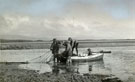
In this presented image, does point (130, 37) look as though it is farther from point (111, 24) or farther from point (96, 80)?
point (96, 80)

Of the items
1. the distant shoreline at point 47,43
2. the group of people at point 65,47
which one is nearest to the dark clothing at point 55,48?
the group of people at point 65,47

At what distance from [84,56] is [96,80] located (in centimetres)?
299

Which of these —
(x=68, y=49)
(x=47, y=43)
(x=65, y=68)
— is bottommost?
(x=65, y=68)

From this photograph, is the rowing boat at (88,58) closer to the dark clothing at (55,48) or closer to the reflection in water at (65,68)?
the reflection in water at (65,68)

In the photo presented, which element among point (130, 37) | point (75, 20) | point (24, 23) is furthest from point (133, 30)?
point (24, 23)

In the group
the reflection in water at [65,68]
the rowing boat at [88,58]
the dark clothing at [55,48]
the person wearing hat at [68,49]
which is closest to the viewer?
the reflection in water at [65,68]

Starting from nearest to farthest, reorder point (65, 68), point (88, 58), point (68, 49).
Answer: point (65, 68), point (68, 49), point (88, 58)

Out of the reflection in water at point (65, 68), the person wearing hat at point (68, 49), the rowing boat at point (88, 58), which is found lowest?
the reflection in water at point (65, 68)

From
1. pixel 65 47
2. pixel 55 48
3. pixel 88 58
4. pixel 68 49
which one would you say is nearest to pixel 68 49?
pixel 68 49

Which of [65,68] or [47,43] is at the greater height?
[47,43]

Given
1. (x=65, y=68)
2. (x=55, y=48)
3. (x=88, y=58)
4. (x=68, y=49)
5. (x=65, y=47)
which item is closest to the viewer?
(x=65, y=68)

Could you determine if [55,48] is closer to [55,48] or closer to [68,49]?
[55,48]

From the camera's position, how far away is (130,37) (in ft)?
17.2

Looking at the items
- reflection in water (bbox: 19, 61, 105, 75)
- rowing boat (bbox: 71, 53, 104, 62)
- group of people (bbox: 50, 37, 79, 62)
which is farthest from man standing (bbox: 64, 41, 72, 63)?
rowing boat (bbox: 71, 53, 104, 62)
